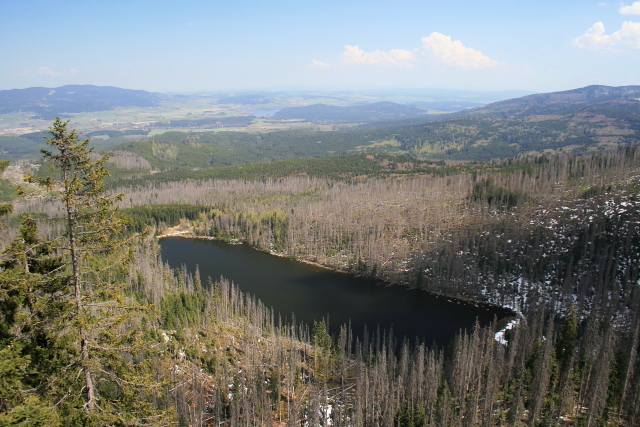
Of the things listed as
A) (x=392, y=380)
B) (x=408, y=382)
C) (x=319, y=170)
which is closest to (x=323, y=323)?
(x=408, y=382)

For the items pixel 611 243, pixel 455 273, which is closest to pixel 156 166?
pixel 455 273

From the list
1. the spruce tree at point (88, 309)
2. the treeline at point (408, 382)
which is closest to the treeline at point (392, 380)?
the treeline at point (408, 382)

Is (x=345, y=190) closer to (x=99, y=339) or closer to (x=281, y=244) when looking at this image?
(x=281, y=244)

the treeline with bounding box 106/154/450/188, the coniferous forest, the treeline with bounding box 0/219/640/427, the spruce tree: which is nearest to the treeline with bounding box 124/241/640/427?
the treeline with bounding box 0/219/640/427

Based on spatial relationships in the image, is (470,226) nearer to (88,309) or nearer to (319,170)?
(88,309)

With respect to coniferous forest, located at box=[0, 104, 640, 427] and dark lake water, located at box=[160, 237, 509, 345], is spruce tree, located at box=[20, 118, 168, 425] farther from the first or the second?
dark lake water, located at box=[160, 237, 509, 345]

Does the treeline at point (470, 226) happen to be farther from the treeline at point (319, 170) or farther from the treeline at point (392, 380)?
the treeline at point (319, 170)
